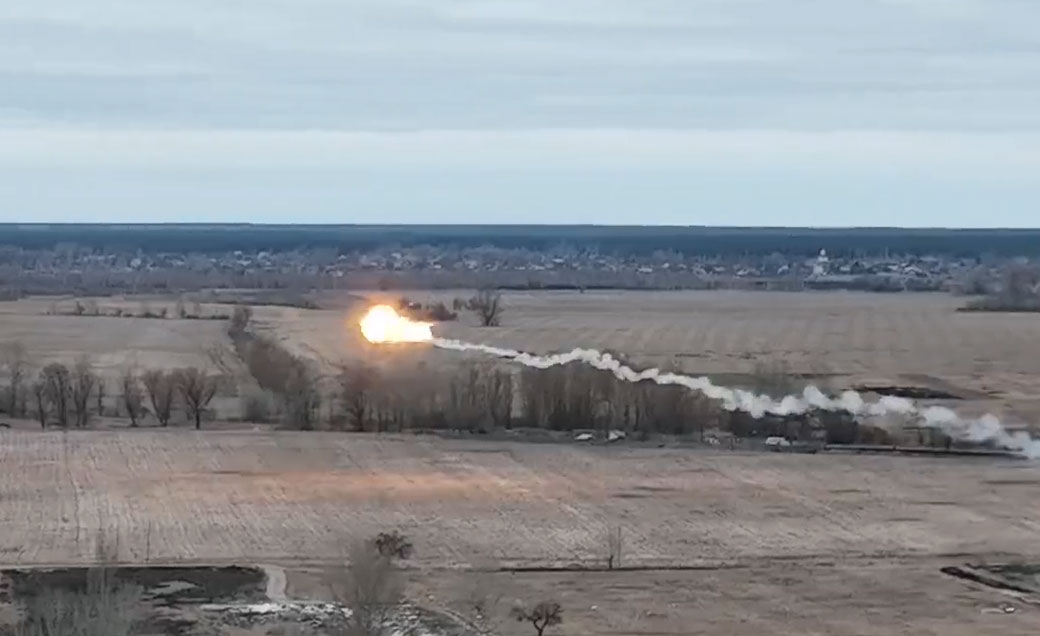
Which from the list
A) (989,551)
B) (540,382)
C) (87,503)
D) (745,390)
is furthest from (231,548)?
(745,390)

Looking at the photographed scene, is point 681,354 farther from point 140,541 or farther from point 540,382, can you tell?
point 140,541

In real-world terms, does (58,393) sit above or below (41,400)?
above

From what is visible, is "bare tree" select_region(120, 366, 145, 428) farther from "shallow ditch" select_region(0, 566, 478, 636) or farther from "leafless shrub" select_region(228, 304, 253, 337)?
"shallow ditch" select_region(0, 566, 478, 636)

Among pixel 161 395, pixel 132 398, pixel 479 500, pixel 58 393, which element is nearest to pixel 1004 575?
pixel 479 500

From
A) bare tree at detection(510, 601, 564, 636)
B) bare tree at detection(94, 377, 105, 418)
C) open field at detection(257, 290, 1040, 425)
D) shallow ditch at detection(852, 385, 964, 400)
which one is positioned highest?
open field at detection(257, 290, 1040, 425)

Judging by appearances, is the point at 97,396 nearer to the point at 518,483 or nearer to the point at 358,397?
the point at 358,397

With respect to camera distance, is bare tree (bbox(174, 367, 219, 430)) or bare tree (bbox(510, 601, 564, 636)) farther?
bare tree (bbox(174, 367, 219, 430))

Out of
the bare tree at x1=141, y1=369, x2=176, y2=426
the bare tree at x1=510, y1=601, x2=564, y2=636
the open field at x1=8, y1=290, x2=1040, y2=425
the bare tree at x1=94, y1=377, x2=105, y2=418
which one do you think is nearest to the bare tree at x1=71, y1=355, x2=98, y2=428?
the bare tree at x1=94, y1=377, x2=105, y2=418
